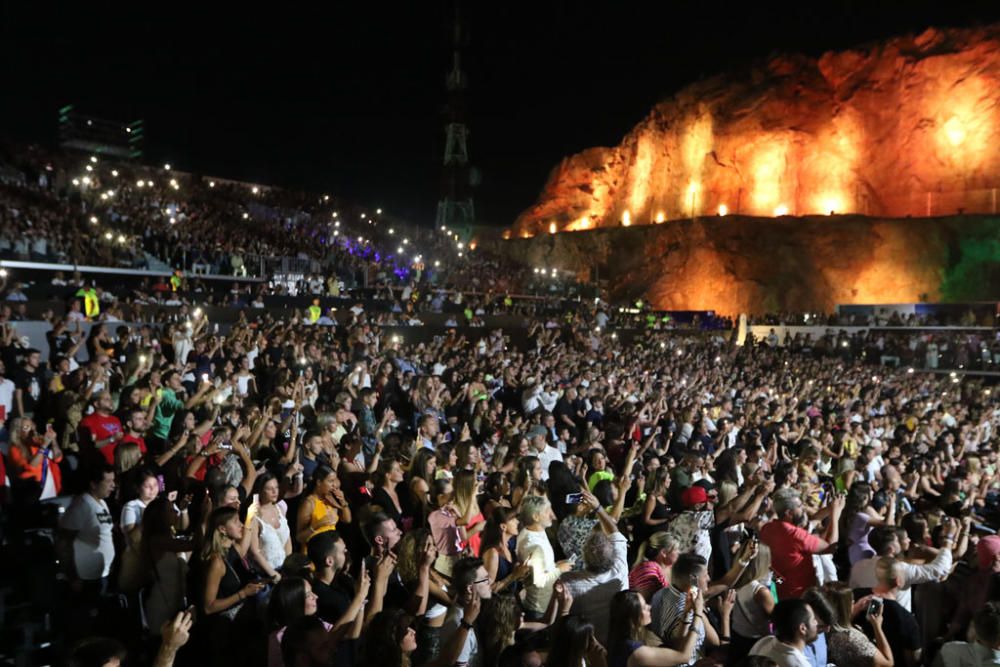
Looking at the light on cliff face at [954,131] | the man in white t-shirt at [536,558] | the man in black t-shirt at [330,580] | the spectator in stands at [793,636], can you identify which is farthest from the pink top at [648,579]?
the light on cliff face at [954,131]

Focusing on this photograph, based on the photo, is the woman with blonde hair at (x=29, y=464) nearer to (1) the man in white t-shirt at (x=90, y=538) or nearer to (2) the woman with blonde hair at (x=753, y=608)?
(1) the man in white t-shirt at (x=90, y=538)

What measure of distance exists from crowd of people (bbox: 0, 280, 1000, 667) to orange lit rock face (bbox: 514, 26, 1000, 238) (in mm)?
41051

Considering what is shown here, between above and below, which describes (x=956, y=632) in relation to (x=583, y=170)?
below

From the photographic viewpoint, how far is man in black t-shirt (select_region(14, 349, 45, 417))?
761cm

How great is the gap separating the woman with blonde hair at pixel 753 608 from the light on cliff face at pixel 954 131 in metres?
48.8

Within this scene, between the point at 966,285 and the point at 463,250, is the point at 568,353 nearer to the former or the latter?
the point at 463,250

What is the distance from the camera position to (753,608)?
14.4ft

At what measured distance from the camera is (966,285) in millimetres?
39844

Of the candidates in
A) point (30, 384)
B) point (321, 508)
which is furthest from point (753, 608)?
point (30, 384)

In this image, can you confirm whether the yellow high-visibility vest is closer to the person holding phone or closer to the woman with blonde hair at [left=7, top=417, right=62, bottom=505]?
the woman with blonde hair at [left=7, top=417, right=62, bottom=505]

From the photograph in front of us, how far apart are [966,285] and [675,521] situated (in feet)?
136

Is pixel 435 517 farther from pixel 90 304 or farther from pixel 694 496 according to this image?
pixel 90 304

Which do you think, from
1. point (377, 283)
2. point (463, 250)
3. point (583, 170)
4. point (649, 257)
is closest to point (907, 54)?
point (649, 257)

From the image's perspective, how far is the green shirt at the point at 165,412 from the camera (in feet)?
23.8
